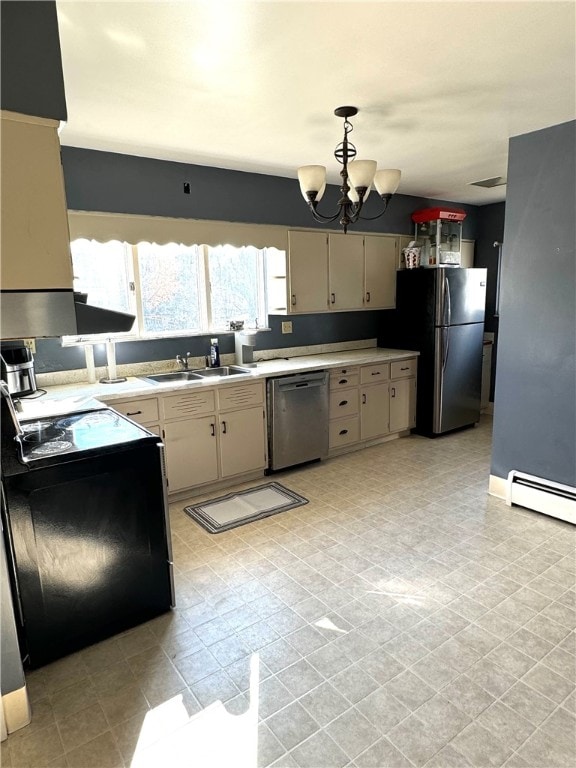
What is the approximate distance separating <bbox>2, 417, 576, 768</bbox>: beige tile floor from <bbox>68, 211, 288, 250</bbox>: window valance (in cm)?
213

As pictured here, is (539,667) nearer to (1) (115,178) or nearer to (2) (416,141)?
(2) (416,141)

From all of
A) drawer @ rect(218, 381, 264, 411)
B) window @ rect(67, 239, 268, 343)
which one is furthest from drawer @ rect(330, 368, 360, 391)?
window @ rect(67, 239, 268, 343)

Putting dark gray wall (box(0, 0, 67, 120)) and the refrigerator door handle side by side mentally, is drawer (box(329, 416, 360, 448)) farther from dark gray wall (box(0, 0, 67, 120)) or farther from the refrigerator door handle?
dark gray wall (box(0, 0, 67, 120))

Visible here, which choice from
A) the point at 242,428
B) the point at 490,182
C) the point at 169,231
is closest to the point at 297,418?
the point at 242,428

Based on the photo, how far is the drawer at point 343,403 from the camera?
428 centimetres

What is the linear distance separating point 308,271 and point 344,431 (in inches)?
60.6

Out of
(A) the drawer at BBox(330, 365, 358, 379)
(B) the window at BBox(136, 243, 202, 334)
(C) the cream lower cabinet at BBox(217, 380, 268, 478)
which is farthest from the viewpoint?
(A) the drawer at BBox(330, 365, 358, 379)

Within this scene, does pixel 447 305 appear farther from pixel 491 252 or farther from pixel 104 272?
pixel 104 272

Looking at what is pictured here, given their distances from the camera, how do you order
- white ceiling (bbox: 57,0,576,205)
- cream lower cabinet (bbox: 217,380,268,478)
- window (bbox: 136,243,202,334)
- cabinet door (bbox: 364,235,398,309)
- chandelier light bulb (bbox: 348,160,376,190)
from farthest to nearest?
Result: 1. cabinet door (bbox: 364,235,398,309)
2. window (bbox: 136,243,202,334)
3. cream lower cabinet (bbox: 217,380,268,478)
4. chandelier light bulb (bbox: 348,160,376,190)
5. white ceiling (bbox: 57,0,576,205)

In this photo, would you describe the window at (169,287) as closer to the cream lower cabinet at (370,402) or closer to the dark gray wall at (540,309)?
the cream lower cabinet at (370,402)

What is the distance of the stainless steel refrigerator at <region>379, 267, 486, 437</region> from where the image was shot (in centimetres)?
473

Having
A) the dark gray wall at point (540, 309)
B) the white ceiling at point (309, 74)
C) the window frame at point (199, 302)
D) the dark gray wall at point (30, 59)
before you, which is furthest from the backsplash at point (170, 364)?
the dark gray wall at point (30, 59)

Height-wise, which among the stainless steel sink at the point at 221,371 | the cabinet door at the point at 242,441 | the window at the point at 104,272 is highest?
the window at the point at 104,272

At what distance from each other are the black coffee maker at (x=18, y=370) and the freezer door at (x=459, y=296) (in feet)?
11.9
